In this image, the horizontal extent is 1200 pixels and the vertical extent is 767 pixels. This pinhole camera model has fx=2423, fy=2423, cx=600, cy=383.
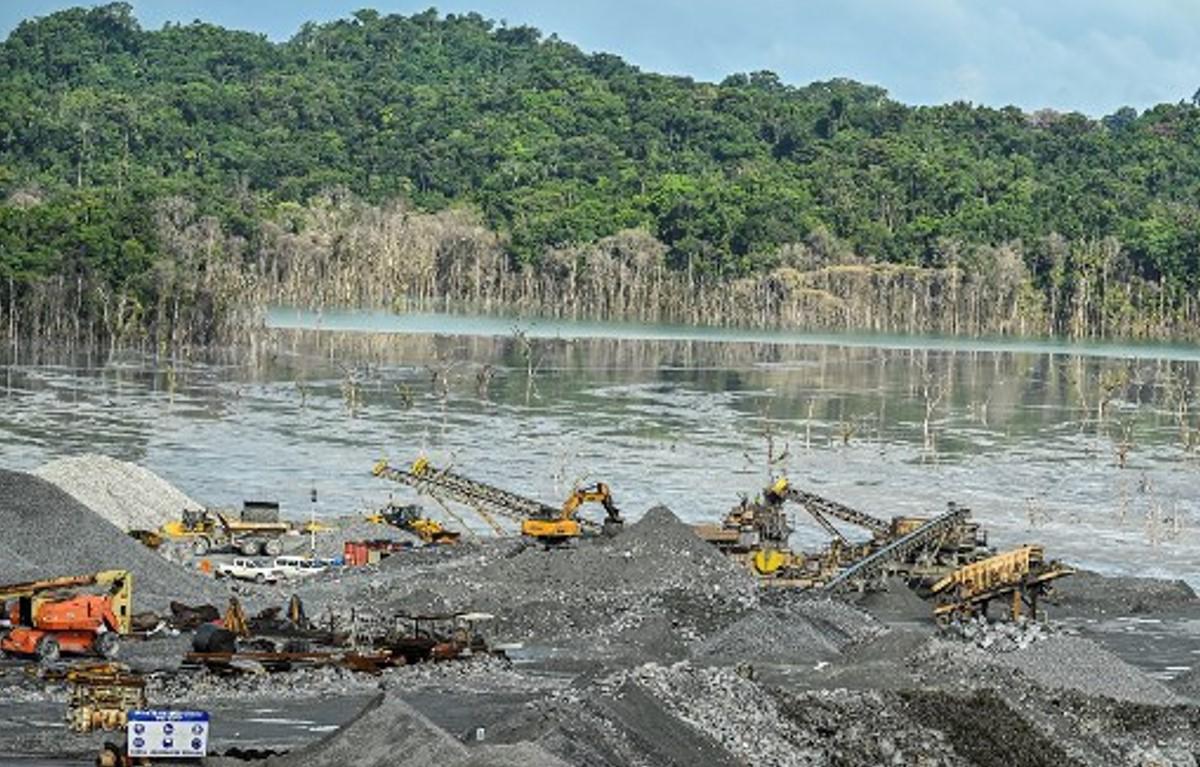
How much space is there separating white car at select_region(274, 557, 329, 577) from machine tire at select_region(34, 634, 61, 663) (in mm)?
14494

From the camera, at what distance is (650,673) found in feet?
136

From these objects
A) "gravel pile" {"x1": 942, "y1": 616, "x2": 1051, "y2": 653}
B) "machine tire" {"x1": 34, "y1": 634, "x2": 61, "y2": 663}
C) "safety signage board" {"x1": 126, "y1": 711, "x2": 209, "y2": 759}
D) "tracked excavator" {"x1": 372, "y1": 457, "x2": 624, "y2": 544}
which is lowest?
"machine tire" {"x1": 34, "y1": 634, "x2": 61, "y2": 663}

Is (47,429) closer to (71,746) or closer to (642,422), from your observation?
(642,422)

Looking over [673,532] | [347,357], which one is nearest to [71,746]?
[673,532]

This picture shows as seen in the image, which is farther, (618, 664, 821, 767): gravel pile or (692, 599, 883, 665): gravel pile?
(692, 599, 883, 665): gravel pile

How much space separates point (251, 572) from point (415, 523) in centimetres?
881

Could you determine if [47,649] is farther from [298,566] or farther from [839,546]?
[839,546]

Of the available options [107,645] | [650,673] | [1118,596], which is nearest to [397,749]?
[650,673]

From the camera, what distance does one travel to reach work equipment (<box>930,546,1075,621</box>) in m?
56.4

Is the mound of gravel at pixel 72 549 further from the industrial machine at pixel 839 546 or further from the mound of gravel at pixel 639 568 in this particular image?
the industrial machine at pixel 839 546

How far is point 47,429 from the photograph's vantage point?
94.2 metres

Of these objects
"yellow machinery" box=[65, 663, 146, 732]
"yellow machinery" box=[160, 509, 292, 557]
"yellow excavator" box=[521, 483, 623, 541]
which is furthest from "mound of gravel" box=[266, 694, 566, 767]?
"yellow machinery" box=[160, 509, 292, 557]

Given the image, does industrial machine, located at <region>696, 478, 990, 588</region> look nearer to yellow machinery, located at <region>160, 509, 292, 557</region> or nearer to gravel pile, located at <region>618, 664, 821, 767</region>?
yellow machinery, located at <region>160, 509, 292, 557</region>

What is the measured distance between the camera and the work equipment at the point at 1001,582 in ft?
185
